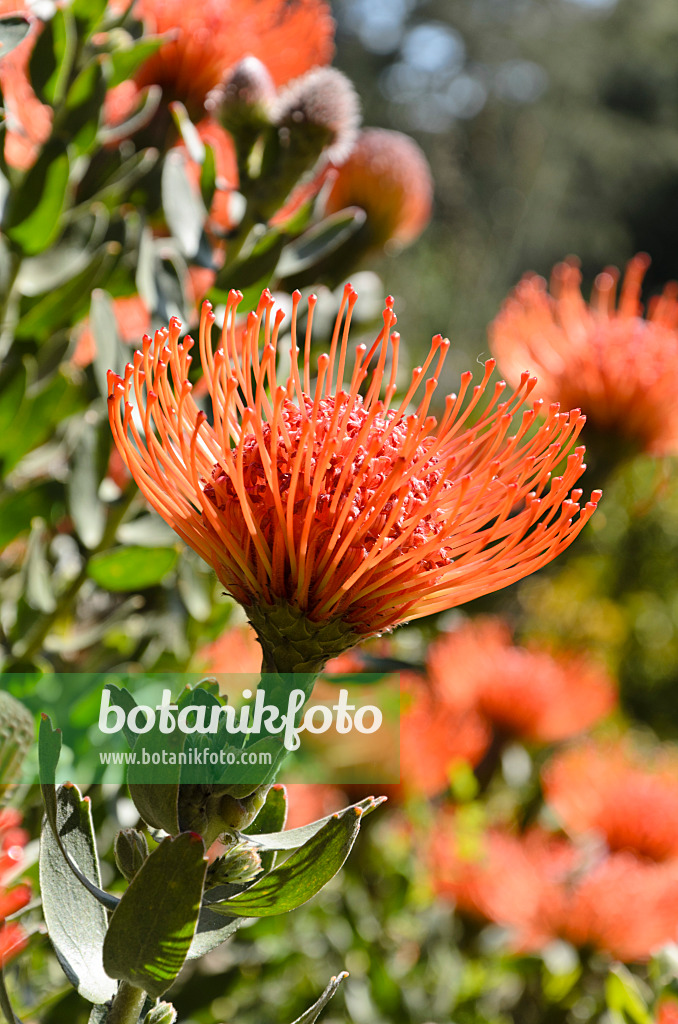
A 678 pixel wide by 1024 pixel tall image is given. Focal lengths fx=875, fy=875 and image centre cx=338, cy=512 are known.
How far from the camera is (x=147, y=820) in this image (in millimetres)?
359

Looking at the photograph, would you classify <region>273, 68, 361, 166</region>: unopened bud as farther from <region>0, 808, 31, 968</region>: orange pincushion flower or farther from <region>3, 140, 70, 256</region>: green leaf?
<region>0, 808, 31, 968</region>: orange pincushion flower

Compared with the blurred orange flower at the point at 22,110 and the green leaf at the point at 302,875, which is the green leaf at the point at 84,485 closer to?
the blurred orange flower at the point at 22,110

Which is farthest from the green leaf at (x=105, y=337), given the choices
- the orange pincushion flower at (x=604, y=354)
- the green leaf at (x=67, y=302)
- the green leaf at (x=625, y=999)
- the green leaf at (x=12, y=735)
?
the green leaf at (x=625, y=999)

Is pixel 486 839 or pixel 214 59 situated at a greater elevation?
pixel 214 59

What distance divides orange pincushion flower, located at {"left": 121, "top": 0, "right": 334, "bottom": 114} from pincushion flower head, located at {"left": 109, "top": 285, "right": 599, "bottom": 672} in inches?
22.3

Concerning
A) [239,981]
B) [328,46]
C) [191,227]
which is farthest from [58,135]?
[239,981]

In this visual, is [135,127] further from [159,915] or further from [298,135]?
[159,915]

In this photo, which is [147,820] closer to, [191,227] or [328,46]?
[191,227]

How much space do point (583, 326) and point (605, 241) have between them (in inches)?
320

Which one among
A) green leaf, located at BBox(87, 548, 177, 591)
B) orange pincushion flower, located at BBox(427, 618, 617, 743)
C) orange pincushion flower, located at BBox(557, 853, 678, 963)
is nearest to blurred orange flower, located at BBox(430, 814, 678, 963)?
orange pincushion flower, located at BBox(557, 853, 678, 963)

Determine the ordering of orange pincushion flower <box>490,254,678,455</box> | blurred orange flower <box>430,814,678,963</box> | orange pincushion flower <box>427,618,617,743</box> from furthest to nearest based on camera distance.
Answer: orange pincushion flower <box>427,618,617,743</box> < blurred orange flower <box>430,814,678,963</box> < orange pincushion flower <box>490,254,678,455</box>

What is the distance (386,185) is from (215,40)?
0.37 m

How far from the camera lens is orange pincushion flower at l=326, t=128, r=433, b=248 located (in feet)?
3.71

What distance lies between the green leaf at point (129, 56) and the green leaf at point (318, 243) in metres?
0.19
